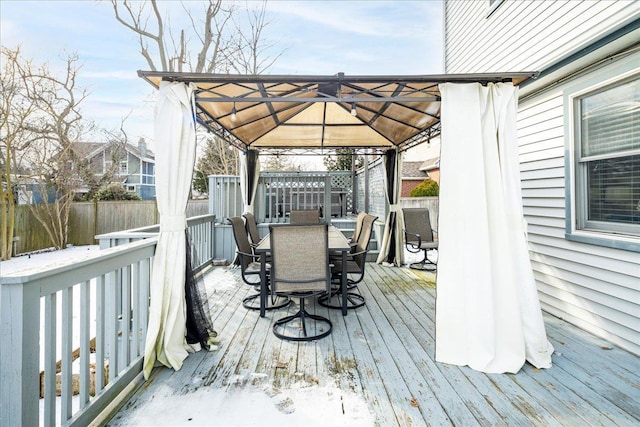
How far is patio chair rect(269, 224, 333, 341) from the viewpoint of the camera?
9.28ft

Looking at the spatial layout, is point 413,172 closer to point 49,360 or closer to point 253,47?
point 253,47

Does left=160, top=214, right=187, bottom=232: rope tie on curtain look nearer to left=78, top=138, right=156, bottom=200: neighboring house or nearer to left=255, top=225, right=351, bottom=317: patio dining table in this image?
left=255, top=225, right=351, bottom=317: patio dining table

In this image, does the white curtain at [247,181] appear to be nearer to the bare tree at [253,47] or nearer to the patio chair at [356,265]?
the patio chair at [356,265]

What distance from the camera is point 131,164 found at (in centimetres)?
1891

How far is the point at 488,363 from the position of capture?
7.75 feet

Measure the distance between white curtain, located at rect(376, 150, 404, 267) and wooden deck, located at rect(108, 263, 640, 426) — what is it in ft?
9.74

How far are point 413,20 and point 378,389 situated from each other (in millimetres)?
9163

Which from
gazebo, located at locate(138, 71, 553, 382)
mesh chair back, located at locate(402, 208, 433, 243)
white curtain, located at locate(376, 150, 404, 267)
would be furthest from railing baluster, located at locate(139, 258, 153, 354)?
mesh chair back, located at locate(402, 208, 433, 243)

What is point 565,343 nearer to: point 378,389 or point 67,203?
point 378,389

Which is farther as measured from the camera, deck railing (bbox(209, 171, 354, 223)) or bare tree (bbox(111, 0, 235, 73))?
bare tree (bbox(111, 0, 235, 73))

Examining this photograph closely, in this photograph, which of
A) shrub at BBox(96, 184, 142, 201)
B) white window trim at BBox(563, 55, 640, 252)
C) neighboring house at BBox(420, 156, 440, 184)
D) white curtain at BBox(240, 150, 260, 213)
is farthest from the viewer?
neighboring house at BBox(420, 156, 440, 184)

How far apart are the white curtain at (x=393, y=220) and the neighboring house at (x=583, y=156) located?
2.36m

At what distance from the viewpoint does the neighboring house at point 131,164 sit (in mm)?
13128

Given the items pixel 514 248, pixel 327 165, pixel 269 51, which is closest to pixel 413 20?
pixel 269 51
